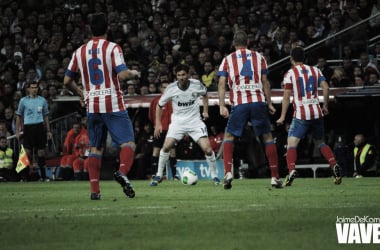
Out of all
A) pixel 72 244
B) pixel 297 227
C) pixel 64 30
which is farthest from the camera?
pixel 64 30

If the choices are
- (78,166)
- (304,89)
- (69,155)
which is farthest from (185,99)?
(69,155)

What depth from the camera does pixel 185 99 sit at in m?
16.6

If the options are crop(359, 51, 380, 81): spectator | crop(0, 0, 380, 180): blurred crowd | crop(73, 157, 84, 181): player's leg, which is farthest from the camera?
crop(73, 157, 84, 181): player's leg

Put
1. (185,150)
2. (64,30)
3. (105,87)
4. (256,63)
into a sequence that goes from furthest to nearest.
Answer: (64,30)
(185,150)
(256,63)
(105,87)

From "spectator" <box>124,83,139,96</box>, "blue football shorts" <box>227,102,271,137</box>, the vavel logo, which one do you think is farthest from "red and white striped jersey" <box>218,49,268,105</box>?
"spectator" <box>124,83,139,96</box>

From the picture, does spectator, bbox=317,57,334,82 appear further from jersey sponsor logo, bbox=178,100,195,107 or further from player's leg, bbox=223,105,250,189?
player's leg, bbox=223,105,250,189

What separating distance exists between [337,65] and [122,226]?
14.8 metres

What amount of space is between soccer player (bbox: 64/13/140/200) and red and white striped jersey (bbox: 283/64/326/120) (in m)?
4.28

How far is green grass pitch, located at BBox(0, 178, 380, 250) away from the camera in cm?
675

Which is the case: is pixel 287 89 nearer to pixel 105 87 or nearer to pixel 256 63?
pixel 256 63

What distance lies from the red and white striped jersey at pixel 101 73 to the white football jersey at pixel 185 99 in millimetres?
4927

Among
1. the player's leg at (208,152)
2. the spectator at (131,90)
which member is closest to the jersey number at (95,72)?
the player's leg at (208,152)

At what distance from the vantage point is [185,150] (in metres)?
22.5

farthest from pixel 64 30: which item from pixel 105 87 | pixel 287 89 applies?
pixel 105 87
